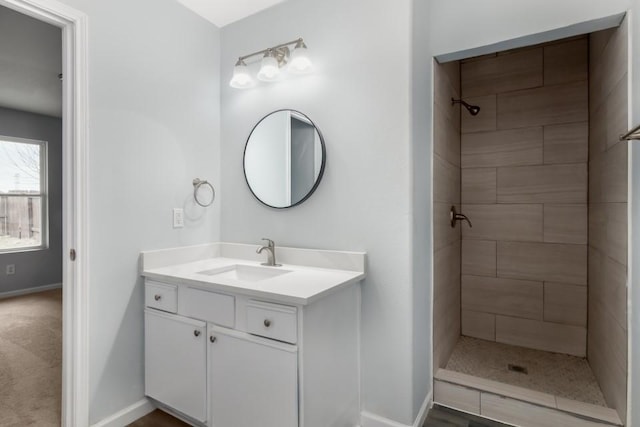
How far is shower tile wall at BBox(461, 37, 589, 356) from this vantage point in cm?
247

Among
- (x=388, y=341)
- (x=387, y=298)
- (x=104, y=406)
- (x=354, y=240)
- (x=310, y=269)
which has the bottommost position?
(x=104, y=406)

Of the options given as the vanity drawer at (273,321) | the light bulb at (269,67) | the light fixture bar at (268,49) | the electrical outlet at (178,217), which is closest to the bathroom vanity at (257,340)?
the vanity drawer at (273,321)

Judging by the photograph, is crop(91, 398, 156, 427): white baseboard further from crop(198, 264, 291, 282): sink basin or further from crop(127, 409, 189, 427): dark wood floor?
crop(198, 264, 291, 282): sink basin

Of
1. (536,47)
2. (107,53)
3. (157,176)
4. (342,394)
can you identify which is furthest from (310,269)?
(536,47)

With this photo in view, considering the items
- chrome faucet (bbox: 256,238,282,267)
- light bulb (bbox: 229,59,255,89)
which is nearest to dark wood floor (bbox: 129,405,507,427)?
chrome faucet (bbox: 256,238,282,267)

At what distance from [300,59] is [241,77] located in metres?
0.44

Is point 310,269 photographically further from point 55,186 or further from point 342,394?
point 55,186

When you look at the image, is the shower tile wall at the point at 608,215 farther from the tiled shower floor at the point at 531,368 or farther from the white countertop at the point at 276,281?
the white countertop at the point at 276,281

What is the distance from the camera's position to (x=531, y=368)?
7.49ft

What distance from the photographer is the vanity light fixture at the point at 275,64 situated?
1936 mm

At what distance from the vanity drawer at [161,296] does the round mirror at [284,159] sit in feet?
2.43

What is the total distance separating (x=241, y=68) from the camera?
2.17 metres

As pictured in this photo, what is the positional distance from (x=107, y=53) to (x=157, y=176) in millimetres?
657

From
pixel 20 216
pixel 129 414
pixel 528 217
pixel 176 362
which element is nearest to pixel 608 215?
pixel 528 217
